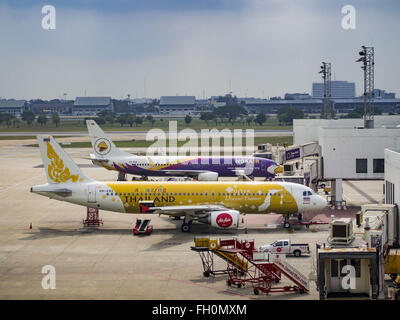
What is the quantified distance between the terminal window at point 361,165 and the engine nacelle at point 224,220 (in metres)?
17.9

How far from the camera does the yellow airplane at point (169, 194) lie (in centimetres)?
5412

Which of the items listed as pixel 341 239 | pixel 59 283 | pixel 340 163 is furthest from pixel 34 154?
pixel 341 239

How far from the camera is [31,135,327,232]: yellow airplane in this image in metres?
54.1

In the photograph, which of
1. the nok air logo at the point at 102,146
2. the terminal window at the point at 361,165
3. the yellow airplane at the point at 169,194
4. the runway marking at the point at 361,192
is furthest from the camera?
the nok air logo at the point at 102,146

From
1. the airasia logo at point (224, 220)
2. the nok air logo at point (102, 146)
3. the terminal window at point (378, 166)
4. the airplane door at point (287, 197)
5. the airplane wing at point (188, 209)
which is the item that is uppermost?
the nok air logo at point (102, 146)

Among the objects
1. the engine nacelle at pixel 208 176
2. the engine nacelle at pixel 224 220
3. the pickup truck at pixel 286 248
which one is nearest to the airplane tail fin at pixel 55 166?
the engine nacelle at pixel 224 220

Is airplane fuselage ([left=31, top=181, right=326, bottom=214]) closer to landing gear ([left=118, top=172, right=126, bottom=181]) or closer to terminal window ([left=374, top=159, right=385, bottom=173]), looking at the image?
terminal window ([left=374, top=159, right=385, bottom=173])

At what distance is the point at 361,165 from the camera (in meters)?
63.3

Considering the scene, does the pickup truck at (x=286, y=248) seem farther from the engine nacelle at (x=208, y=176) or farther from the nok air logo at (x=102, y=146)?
the nok air logo at (x=102, y=146)

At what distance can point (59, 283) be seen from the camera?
39469 millimetres

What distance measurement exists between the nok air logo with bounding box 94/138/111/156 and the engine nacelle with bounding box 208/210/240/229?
1409 inches

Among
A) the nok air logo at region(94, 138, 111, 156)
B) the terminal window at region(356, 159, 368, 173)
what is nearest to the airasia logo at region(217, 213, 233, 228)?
the terminal window at region(356, 159, 368, 173)

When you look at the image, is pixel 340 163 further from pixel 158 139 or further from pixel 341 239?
pixel 158 139

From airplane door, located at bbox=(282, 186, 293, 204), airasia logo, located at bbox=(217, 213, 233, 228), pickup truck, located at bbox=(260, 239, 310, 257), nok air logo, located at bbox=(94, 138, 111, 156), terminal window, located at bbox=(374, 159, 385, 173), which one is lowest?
pickup truck, located at bbox=(260, 239, 310, 257)
